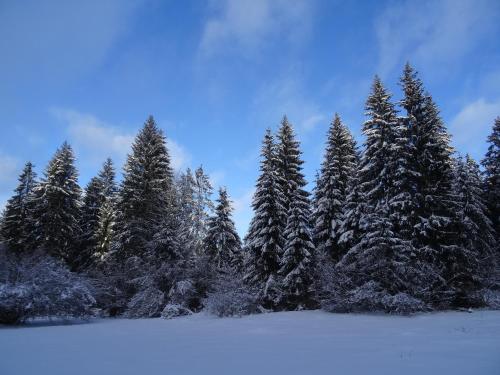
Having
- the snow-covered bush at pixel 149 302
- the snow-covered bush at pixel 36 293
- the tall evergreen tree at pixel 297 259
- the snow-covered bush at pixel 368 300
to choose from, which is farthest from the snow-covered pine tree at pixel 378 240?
the snow-covered bush at pixel 36 293

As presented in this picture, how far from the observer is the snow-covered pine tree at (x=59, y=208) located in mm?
33094

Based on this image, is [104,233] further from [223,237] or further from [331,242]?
[331,242]

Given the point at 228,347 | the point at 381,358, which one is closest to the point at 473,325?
the point at 381,358

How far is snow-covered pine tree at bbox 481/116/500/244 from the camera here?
93.0ft

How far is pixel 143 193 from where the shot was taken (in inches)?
1323

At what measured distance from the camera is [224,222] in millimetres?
32969

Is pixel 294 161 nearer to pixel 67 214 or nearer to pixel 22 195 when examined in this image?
pixel 67 214

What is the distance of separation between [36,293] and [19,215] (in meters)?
27.6

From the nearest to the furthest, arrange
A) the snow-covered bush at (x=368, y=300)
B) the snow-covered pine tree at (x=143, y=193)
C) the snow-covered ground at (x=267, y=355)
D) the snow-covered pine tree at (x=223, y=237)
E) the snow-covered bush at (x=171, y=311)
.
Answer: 1. the snow-covered ground at (x=267, y=355)
2. the snow-covered bush at (x=368, y=300)
3. the snow-covered bush at (x=171, y=311)
4. the snow-covered pine tree at (x=143, y=193)
5. the snow-covered pine tree at (x=223, y=237)

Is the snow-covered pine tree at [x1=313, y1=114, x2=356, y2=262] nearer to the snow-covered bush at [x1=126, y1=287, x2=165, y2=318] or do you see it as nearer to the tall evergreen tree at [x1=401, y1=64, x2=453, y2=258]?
the tall evergreen tree at [x1=401, y1=64, x2=453, y2=258]

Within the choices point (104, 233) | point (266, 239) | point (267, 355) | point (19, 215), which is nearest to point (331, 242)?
point (266, 239)

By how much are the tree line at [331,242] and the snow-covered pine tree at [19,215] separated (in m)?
3.36

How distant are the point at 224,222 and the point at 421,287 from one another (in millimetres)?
18949

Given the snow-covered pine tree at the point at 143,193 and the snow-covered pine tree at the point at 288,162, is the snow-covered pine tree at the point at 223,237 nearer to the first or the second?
the snow-covered pine tree at the point at 143,193
